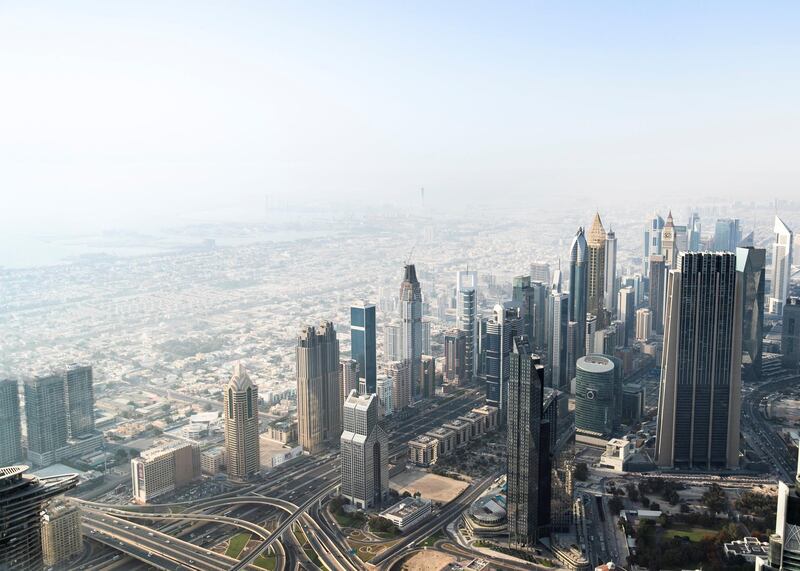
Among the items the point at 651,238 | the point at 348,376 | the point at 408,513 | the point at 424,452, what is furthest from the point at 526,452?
the point at 651,238

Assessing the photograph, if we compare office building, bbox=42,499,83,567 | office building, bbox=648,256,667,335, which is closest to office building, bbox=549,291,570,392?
office building, bbox=648,256,667,335

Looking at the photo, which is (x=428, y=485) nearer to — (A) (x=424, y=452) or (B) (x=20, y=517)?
(A) (x=424, y=452)

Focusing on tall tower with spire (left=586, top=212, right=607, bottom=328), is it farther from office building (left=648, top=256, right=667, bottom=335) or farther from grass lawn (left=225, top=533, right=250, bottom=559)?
grass lawn (left=225, top=533, right=250, bottom=559)

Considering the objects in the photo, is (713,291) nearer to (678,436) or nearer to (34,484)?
(678,436)

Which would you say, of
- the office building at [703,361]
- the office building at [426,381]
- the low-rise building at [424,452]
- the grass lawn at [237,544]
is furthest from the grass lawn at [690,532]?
the office building at [426,381]

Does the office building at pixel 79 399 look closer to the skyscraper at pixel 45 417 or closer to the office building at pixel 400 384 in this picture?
the skyscraper at pixel 45 417

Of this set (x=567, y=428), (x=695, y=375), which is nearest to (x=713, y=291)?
(x=695, y=375)
